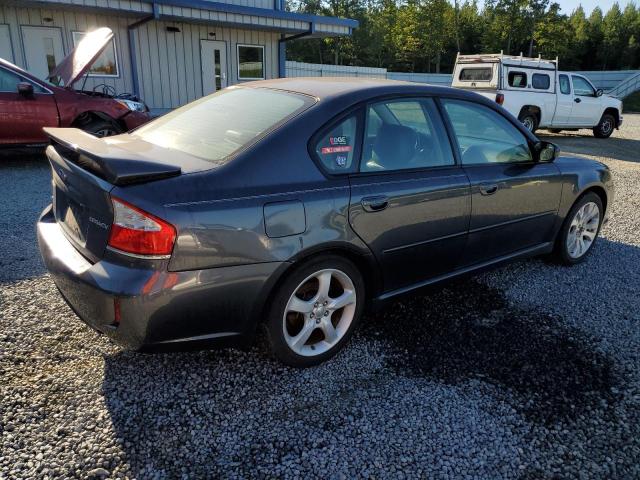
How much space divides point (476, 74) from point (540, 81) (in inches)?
68.1

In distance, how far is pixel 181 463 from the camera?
2.09 metres

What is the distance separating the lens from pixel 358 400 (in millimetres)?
2537

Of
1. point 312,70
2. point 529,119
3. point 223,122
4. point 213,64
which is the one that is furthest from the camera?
point 312,70

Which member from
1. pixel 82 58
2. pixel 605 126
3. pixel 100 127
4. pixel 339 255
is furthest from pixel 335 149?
pixel 605 126

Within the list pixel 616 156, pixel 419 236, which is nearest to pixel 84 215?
pixel 419 236

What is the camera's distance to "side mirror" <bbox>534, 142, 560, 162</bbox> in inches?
148

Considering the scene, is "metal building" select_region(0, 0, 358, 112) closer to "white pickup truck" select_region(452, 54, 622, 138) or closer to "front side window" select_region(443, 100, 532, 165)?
"white pickup truck" select_region(452, 54, 622, 138)

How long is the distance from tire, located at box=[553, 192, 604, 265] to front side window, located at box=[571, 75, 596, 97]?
1113cm

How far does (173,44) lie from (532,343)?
13.3 metres

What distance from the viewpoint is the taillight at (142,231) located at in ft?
7.01

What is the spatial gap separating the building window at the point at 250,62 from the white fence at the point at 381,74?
613 cm

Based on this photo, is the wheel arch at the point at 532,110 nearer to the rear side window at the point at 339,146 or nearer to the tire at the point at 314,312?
the rear side window at the point at 339,146

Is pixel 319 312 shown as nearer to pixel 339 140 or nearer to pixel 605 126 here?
pixel 339 140

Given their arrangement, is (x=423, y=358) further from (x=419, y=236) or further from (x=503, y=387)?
(x=419, y=236)
